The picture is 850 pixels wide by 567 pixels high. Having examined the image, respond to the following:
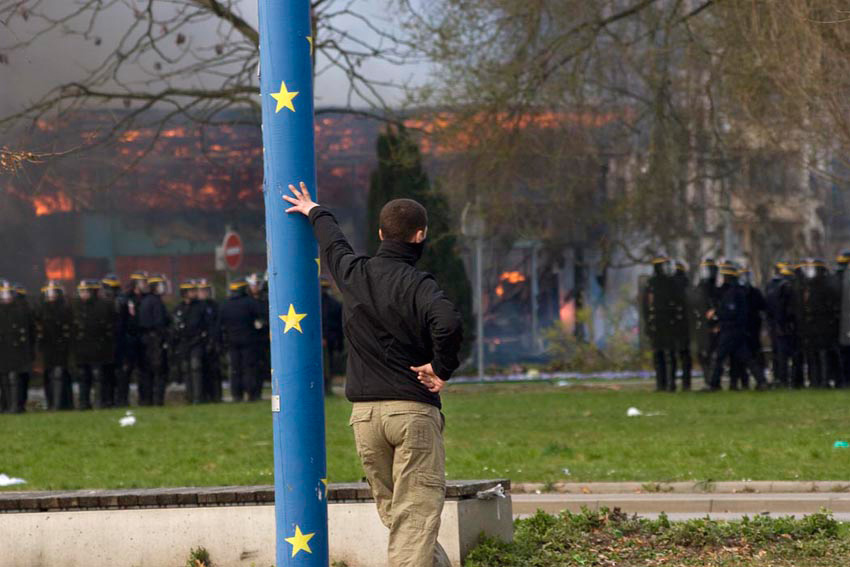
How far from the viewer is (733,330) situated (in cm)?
2278

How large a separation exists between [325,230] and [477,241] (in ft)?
82.8

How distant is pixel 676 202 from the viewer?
3198cm

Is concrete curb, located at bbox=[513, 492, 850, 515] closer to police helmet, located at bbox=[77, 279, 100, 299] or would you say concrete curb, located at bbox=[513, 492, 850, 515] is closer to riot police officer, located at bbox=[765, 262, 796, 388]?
riot police officer, located at bbox=[765, 262, 796, 388]

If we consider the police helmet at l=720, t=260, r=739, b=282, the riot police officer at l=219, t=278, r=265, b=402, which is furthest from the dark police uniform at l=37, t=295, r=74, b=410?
the police helmet at l=720, t=260, r=739, b=282

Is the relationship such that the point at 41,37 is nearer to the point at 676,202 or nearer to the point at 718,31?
the point at 718,31

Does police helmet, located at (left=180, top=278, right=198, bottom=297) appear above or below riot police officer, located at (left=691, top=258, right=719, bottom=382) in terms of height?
above

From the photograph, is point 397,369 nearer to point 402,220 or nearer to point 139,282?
point 402,220

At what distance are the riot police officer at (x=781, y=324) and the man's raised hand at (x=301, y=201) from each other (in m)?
18.8

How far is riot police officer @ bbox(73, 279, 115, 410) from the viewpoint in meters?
23.6

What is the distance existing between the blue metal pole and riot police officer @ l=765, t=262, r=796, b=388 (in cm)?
1882

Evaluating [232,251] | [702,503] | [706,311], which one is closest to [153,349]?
[232,251]

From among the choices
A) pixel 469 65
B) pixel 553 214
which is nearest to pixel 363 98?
pixel 469 65

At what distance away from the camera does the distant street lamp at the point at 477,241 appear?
A: 27.7 m

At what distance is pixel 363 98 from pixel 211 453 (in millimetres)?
10217
